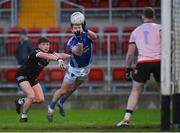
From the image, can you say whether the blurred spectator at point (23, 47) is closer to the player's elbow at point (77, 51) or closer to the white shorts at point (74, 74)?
the white shorts at point (74, 74)

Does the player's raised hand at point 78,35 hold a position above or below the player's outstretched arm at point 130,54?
above

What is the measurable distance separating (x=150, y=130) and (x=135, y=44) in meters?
1.88

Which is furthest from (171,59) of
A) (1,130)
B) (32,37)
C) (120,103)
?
(32,37)

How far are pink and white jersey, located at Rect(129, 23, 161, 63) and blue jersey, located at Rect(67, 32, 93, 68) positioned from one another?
1.23m

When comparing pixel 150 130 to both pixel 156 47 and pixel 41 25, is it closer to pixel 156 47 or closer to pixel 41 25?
pixel 156 47

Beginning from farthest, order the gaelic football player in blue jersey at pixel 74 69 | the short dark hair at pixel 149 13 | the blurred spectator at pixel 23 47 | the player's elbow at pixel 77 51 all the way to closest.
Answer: the blurred spectator at pixel 23 47, the gaelic football player in blue jersey at pixel 74 69, the player's elbow at pixel 77 51, the short dark hair at pixel 149 13

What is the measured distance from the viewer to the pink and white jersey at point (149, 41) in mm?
12992

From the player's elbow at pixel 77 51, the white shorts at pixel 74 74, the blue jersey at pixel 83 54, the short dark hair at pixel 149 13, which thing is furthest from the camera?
the white shorts at pixel 74 74

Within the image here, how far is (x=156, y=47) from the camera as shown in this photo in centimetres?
1308

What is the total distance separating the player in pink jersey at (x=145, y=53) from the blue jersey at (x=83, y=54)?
4.02 feet

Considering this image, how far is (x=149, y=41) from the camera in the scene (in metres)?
13.0

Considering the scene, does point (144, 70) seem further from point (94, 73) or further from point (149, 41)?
point (94, 73)

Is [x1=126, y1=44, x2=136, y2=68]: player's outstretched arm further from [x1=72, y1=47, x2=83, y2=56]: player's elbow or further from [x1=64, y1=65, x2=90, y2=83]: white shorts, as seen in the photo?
[x1=64, y1=65, x2=90, y2=83]: white shorts

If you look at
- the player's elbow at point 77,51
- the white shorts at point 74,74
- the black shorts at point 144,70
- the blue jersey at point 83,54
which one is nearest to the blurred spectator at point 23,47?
the blue jersey at point 83,54
